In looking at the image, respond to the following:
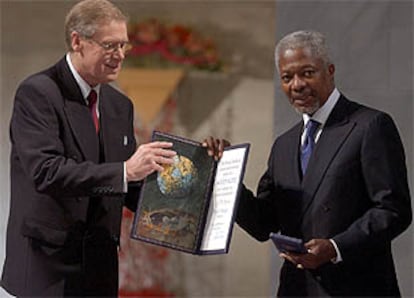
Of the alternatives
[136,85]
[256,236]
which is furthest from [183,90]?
[256,236]

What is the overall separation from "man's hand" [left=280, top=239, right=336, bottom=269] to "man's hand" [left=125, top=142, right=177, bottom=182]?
532mm

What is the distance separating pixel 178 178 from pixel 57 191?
421mm

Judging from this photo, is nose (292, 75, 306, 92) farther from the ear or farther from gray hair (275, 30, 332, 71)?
the ear

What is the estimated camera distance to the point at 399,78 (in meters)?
5.06

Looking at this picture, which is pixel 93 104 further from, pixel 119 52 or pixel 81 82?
pixel 119 52

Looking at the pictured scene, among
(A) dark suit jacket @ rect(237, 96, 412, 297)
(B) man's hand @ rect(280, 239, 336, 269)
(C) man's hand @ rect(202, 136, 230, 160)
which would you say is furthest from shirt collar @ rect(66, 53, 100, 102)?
(B) man's hand @ rect(280, 239, 336, 269)

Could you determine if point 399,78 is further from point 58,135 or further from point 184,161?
point 58,135

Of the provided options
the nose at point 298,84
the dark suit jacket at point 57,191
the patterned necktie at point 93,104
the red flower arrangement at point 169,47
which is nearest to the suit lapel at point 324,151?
the nose at point 298,84

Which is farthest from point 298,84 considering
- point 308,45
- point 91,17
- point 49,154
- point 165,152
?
point 49,154

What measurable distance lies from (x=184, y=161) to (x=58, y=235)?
490mm

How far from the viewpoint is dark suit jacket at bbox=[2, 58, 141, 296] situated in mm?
3436

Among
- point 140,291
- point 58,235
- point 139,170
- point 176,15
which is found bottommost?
point 140,291

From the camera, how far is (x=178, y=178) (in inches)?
→ 142

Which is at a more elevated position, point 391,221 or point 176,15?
point 176,15
